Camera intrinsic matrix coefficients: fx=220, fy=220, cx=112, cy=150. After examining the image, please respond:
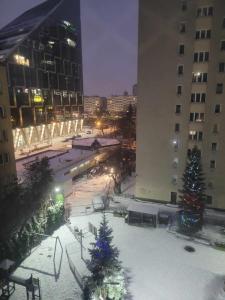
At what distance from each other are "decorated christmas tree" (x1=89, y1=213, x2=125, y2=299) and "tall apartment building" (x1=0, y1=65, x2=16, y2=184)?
14551 mm

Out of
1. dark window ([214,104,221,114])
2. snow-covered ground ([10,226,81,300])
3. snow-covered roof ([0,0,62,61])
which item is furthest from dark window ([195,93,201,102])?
snow-covered roof ([0,0,62,61])

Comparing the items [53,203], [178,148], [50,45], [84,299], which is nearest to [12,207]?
[53,203]

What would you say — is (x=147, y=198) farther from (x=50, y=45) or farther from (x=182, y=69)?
(x=50, y=45)

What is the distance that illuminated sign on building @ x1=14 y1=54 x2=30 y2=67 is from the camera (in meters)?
51.6

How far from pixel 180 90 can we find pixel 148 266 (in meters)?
21.7

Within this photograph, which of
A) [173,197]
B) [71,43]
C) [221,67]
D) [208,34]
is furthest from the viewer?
[71,43]

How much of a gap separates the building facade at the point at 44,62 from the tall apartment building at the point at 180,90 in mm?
33649

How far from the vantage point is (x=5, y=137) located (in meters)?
25.4

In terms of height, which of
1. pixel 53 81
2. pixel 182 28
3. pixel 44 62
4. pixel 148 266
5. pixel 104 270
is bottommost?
pixel 148 266

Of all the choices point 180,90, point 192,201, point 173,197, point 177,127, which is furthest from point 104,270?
point 180,90

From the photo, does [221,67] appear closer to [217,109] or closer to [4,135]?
[217,109]

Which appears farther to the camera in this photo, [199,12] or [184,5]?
[184,5]

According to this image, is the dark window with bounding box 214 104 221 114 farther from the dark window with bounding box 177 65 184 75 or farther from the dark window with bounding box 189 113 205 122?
the dark window with bounding box 177 65 184 75

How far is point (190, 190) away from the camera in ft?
85.9
